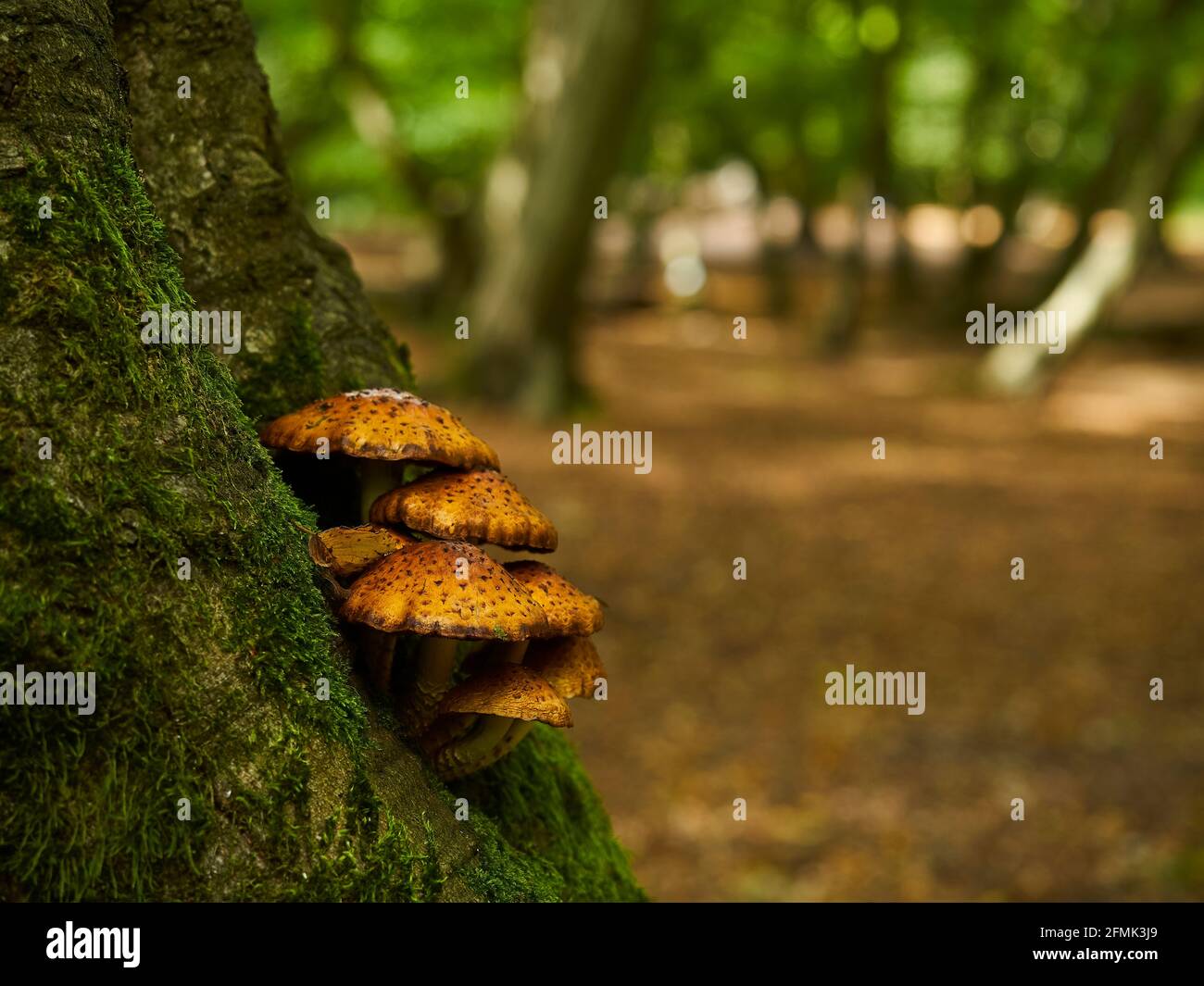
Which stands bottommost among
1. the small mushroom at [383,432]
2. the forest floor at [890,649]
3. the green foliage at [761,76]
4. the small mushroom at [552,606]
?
the forest floor at [890,649]

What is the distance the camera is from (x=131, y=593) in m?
1.73

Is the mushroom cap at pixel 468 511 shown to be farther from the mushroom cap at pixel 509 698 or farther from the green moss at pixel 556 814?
the green moss at pixel 556 814

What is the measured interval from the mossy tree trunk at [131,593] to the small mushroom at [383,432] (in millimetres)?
246

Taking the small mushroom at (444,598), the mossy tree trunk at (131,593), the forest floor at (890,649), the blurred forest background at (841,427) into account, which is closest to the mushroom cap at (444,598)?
the small mushroom at (444,598)

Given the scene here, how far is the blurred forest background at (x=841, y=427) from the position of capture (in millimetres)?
7402

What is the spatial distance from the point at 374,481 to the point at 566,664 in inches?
23.7

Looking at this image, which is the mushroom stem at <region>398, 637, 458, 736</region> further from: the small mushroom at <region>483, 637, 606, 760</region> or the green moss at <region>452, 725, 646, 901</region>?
the green moss at <region>452, 725, 646, 901</region>

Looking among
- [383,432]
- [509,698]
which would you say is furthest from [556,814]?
[383,432]

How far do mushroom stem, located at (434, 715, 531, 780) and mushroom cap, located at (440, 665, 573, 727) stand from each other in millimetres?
126

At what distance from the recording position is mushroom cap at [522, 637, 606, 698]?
2.30 metres

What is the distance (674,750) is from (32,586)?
22.0 ft

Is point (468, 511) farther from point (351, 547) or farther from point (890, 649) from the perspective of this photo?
point (890, 649)
